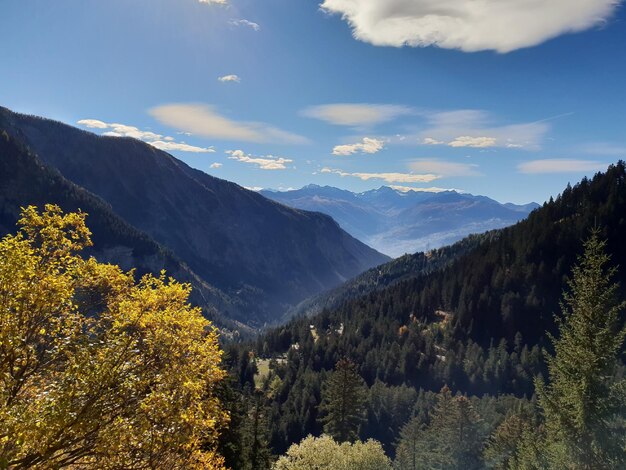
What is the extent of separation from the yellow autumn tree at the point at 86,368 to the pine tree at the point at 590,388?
90.4 feet

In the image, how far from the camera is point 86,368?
1062 cm

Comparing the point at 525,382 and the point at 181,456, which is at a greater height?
the point at 181,456

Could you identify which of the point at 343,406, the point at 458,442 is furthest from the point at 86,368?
the point at 458,442

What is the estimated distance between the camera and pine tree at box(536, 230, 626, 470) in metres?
29.4

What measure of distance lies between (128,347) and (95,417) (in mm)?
1842

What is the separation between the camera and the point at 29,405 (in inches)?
406

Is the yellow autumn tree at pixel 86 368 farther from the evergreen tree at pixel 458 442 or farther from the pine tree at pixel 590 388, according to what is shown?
the evergreen tree at pixel 458 442

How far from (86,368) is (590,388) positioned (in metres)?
32.3

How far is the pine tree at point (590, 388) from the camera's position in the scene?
29.4 meters

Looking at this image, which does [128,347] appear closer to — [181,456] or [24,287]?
[24,287]

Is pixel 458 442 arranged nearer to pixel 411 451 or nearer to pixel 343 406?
pixel 411 451

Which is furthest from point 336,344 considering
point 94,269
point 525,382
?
point 94,269

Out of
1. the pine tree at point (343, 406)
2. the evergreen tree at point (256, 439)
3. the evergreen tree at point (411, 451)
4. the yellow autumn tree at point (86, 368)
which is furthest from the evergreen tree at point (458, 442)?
the yellow autumn tree at point (86, 368)

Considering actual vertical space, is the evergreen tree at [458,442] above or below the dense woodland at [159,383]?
below
